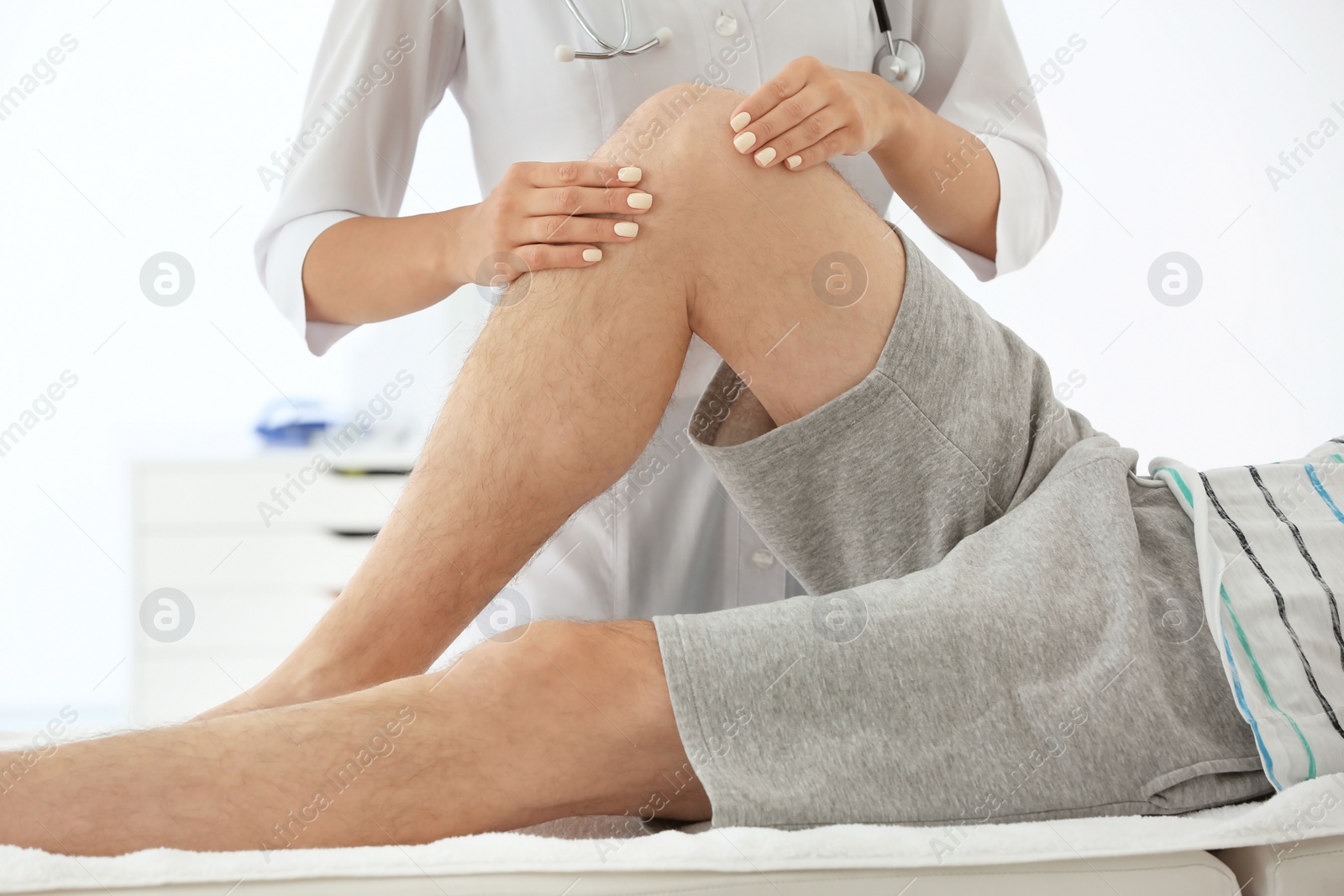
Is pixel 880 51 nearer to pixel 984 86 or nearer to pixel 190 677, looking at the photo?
pixel 984 86

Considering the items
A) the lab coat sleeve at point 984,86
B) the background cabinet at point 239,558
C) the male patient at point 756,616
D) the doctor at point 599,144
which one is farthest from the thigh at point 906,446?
the background cabinet at point 239,558

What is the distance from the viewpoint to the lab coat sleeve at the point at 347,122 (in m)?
0.95

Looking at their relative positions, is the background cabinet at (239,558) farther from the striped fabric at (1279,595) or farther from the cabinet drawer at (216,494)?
the striped fabric at (1279,595)

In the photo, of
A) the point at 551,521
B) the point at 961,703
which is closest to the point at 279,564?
the point at 551,521

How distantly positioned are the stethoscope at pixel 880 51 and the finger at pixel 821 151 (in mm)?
318

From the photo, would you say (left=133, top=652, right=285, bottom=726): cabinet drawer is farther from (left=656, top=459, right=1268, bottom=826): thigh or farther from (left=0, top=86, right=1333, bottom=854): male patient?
(left=656, top=459, right=1268, bottom=826): thigh

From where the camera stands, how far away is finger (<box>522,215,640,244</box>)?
0.62 meters

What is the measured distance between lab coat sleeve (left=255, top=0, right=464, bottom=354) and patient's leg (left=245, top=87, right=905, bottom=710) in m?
0.39

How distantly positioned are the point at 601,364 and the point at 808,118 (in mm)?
242

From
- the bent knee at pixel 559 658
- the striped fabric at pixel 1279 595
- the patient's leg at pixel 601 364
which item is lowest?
the striped fabric at pixel 1279 595

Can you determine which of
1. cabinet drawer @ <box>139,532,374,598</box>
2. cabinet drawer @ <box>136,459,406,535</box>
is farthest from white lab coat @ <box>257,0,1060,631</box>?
cabinet drawer @ <box>139,532,374,598</box>

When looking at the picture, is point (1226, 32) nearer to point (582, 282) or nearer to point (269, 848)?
point (582, 282)

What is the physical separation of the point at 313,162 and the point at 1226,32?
1.88 metres

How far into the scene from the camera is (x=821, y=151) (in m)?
0.67
